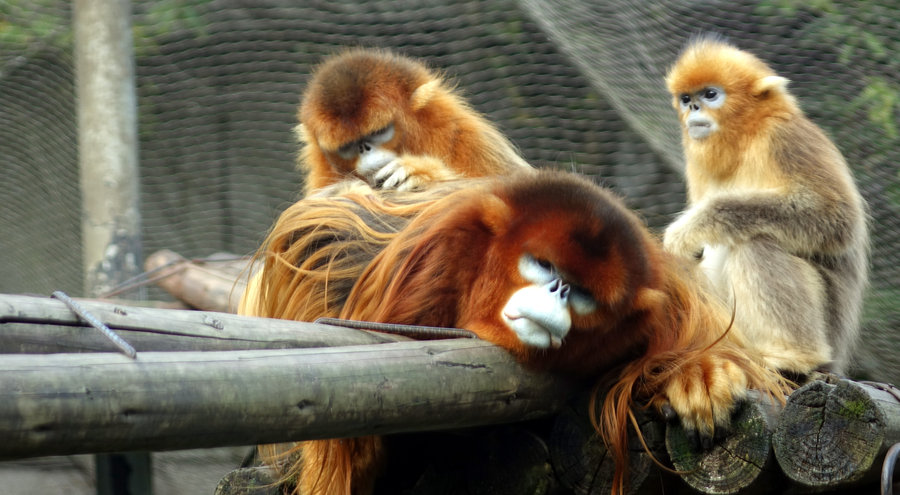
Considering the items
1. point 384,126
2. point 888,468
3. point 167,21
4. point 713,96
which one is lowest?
point 888,468

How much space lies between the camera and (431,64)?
6.00 metres

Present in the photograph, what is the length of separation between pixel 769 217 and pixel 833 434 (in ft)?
4.55

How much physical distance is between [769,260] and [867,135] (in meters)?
2.42

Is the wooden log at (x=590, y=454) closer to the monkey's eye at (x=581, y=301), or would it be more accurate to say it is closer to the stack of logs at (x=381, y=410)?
the stack of logs at (x=381, y=410)

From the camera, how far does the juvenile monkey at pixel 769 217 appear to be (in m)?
3.12

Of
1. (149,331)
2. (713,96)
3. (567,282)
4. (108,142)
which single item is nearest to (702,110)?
(713,96)

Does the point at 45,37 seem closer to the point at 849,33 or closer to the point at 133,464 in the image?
the point at 133,464

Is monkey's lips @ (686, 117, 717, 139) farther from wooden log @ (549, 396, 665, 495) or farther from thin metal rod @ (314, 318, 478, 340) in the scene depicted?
thin metal rod @ (314, 318, 478, 340)

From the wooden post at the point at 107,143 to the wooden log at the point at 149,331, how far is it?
3.33m

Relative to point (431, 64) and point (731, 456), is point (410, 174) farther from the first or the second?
point (431, 64)

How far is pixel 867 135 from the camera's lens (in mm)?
5234

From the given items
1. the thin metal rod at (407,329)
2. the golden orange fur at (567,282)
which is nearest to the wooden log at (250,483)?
the golden orange fur at (567,282)

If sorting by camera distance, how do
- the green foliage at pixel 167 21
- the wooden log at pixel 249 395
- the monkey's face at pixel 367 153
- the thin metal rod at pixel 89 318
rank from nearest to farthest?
the wooden log at pixel 249 395
the thin metal rod at pixel 89 318
the monkey's face at pixel 367 153
the green foliage at pixel 167 21

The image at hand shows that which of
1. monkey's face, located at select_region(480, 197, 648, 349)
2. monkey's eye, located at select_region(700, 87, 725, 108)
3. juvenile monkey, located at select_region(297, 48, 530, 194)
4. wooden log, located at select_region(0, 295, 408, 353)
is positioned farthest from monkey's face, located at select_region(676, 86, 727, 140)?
wooden log, located at select_region(0, 295, 408, 353)
